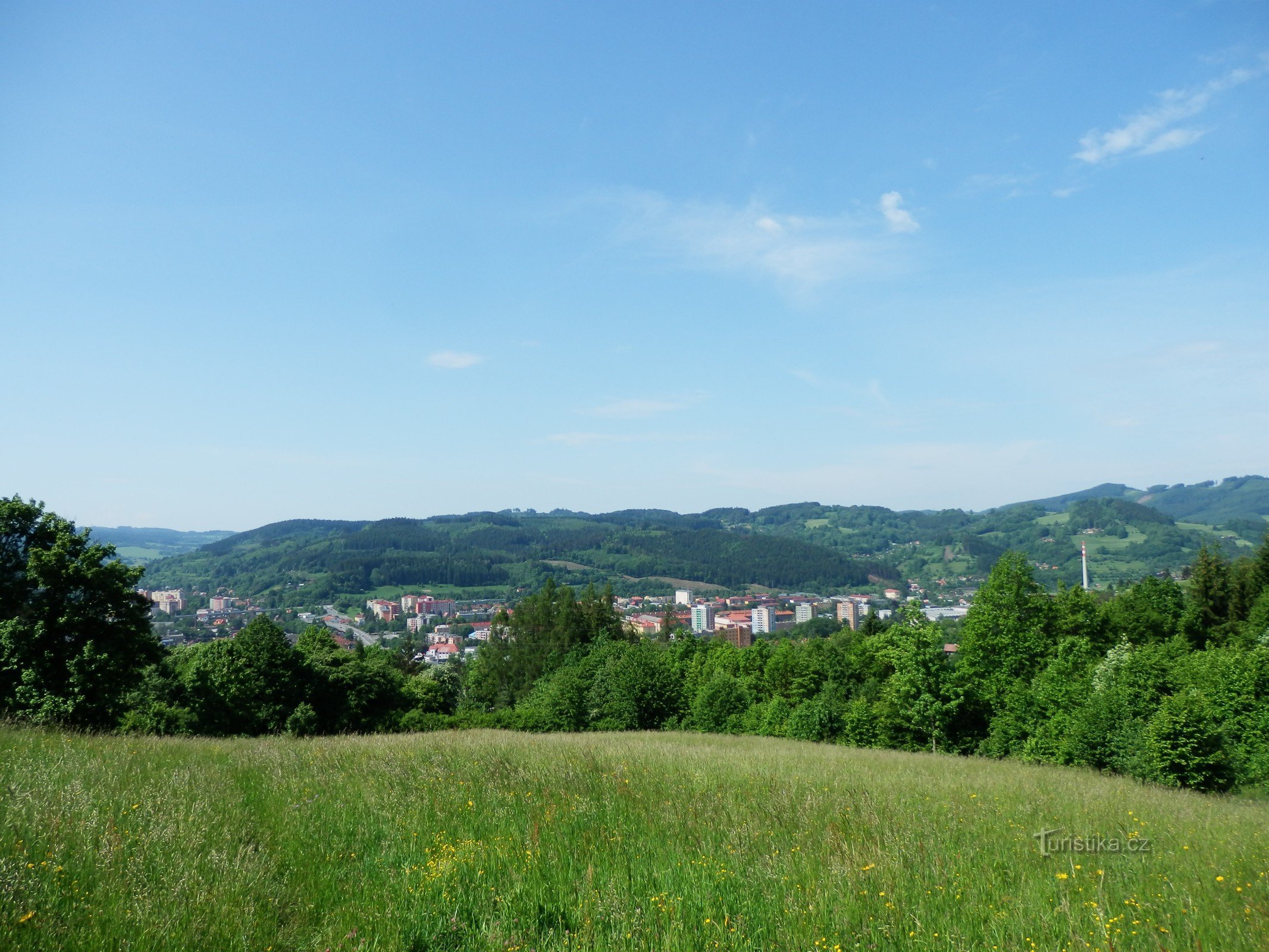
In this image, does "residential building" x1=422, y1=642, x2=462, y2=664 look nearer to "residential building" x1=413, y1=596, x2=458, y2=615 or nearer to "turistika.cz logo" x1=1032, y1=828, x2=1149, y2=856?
"residential building" x1=413, y1=596, x2=458, y2=615

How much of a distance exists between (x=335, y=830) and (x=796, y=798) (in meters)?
5.11

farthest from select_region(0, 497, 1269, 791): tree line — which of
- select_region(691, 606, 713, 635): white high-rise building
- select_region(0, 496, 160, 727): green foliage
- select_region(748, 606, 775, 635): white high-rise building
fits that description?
select_region(748, 606, 775, 635): white high-rise building

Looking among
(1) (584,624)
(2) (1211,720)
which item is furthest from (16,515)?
(1) (584,624)

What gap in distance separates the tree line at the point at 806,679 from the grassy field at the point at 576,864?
1290 centimetres

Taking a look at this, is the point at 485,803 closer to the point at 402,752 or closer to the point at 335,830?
the point at 335,830

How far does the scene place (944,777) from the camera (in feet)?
40.9

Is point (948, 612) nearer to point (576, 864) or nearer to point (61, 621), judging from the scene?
point (61, 621)

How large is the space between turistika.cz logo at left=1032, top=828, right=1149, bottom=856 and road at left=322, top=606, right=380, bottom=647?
130251 mm

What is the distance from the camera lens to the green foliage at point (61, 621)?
1905 centimetres

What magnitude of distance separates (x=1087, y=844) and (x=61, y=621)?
24.0 meters

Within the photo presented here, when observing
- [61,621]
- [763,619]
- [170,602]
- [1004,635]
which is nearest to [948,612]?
[763,619]

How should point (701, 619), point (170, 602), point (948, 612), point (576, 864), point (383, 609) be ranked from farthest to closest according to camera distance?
point (701, 619), point (948, 612), point (383, 609), point (170, 602), point (576, 864)

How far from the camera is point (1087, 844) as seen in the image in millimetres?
6934

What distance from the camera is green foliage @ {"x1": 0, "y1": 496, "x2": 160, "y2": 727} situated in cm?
1905
